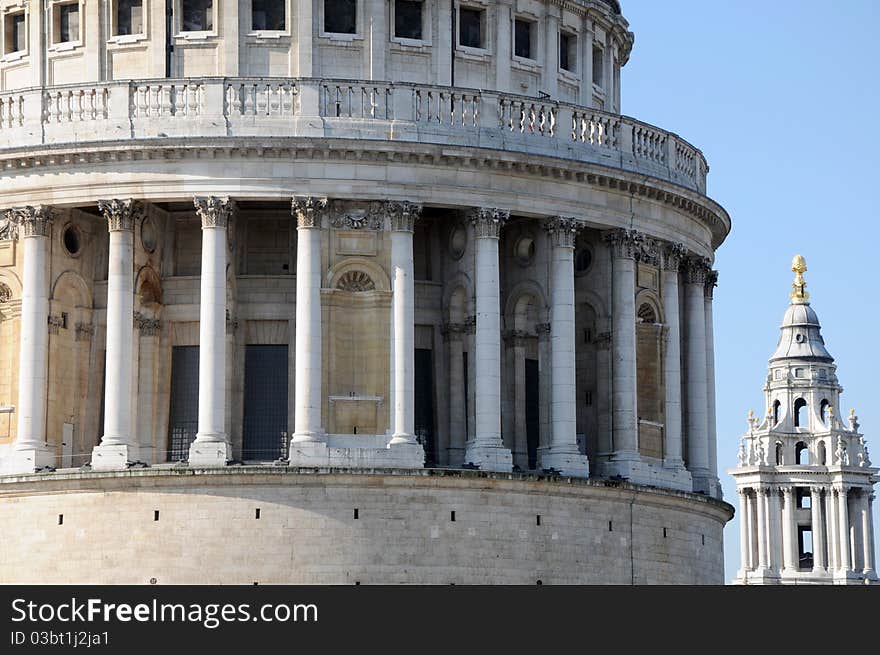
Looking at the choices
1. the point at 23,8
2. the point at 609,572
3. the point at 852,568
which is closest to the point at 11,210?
the point at 23,8

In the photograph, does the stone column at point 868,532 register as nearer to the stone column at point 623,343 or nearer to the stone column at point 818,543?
the stone column at point 818,543

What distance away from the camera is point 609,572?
224ft

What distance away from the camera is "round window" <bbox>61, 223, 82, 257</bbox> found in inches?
2721

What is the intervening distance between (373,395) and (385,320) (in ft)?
6.41

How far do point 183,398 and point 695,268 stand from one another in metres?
15.7

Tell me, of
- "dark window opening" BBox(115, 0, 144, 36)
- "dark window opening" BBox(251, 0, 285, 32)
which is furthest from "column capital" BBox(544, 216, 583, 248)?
"dark window opening" BBox(115, 0, 144, 36)

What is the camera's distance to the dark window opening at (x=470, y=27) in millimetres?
71250

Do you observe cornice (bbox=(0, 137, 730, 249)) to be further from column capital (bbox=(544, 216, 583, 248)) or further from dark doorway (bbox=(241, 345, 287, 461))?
dark doorway (bbox=(241, 345, 287, 461))

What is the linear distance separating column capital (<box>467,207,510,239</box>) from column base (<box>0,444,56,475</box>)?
1242 cm

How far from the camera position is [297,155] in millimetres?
66625

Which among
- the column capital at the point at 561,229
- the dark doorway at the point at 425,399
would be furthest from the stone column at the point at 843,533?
the column capital at the point at 561,229

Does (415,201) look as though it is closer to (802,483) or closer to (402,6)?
(402,6)

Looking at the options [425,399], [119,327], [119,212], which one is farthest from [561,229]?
[119,327]

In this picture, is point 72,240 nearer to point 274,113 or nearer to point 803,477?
point 274,113
